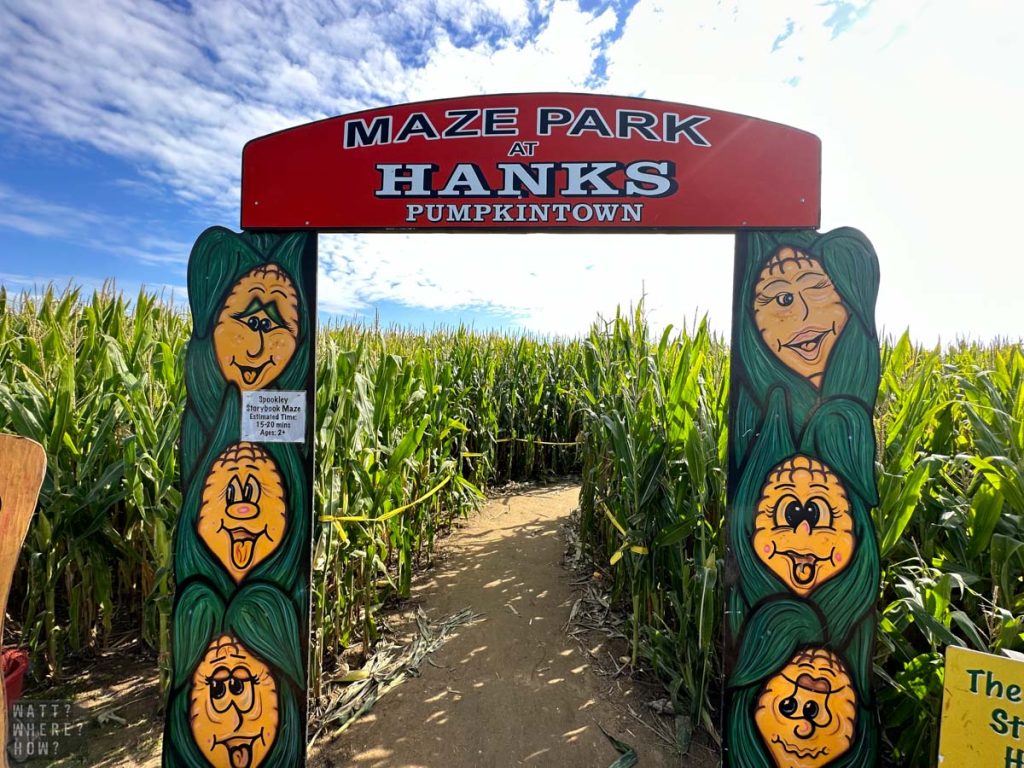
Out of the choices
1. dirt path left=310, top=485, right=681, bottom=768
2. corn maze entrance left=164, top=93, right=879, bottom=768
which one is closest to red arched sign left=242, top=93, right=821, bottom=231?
corn maze entrance left=164, top=93, right=879, bottom=768

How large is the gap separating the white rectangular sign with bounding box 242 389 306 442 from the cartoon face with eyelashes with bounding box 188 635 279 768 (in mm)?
851

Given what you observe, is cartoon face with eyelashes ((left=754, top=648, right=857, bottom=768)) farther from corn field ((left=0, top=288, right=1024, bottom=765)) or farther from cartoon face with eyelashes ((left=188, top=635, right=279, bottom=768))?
cartoon face with eyelashes ((left=188, top=635, right=279, bottom=768))

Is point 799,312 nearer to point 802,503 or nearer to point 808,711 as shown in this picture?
point 802,503

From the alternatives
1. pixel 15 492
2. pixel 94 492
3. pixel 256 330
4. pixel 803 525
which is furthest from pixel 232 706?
pixel 803 525

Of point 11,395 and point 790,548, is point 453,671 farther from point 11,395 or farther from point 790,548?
point 11,395

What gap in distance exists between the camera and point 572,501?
625 cm

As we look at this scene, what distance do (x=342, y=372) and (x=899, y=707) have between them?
2905mm

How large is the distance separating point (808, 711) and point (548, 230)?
2072 millimetres

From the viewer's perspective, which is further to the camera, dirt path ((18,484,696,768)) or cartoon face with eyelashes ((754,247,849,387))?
dirt path ((18,484,696,768))

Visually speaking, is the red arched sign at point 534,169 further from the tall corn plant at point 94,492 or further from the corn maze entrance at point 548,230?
the tall corn plant at point 94,492

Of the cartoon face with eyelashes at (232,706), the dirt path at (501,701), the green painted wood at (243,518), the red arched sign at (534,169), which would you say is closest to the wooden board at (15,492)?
the green painted wood at (243,518)

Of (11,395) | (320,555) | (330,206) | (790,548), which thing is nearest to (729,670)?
(790,548)

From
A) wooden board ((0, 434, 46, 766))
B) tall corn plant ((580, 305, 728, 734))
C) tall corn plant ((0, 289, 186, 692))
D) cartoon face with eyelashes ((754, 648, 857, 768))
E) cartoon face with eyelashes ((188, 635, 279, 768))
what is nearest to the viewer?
wooden board ((0, 434, 46, 766))

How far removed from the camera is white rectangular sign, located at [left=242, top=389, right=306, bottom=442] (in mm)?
1978
